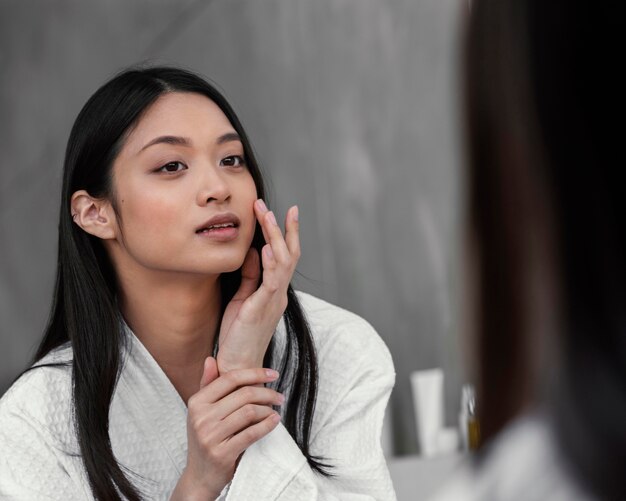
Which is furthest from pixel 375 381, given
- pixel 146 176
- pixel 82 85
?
pixel 82 85

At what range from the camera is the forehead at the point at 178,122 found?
3.60ft

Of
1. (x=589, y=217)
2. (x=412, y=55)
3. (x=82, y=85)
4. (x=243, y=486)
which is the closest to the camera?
(x=589, y=217)

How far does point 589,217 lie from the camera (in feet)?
0.61

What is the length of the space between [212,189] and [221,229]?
5 centimetres

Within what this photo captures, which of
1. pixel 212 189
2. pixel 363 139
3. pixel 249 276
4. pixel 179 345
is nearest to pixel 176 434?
pixel 179 345

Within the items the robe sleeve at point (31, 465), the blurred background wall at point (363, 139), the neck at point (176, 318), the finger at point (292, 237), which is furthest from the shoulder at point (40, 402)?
the blurred background wall at point (363, 139)

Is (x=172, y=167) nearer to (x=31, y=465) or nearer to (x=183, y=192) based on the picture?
(x=183, y=192)

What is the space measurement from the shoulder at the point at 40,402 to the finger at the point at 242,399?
0.70ft

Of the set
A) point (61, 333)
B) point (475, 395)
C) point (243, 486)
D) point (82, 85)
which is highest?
point (475, 395)

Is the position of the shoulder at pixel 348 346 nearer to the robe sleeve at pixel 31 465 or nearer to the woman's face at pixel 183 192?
the woman's face at pixel 183 192

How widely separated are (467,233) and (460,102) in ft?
0.10

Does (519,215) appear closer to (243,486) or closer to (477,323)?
(477,323)

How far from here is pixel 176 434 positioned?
117cm

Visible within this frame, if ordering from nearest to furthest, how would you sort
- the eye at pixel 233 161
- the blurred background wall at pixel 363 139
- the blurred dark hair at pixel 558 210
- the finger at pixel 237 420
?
the blurred dark hair at pixel 558 210 < the finger at pixel 237 420 < the eye at pixel 233 161 < the blurred background wall at pixel 363 139
